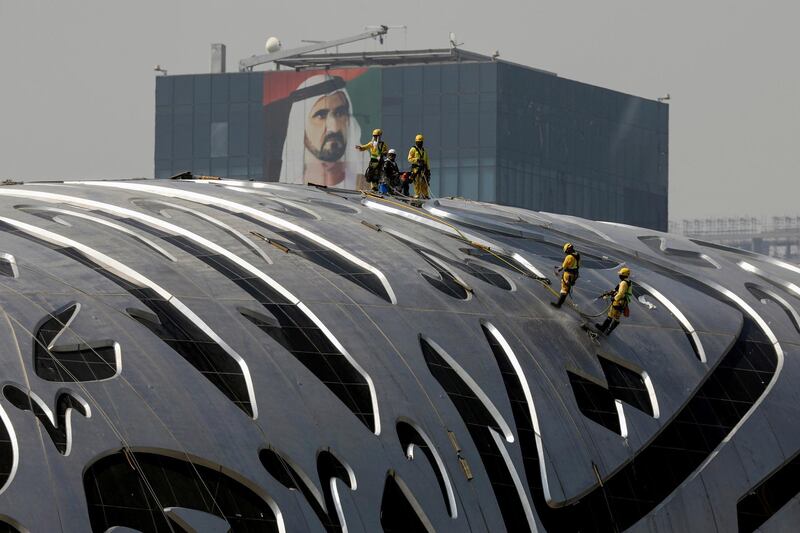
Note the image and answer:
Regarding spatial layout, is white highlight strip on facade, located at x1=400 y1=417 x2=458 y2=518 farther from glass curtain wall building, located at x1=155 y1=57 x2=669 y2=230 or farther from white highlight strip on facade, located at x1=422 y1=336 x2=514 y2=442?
glass curtain wall building, located at x1=155 y1=57 x2=669 y2=230

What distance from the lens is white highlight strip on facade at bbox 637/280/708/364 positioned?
67.8 meters

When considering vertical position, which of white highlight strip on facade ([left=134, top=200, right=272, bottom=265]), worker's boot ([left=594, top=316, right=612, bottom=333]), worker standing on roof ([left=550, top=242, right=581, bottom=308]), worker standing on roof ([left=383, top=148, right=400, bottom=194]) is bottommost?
worker's boot ([left=594, top=316, right=612, bottom=333])

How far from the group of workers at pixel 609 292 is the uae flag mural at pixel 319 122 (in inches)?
4759

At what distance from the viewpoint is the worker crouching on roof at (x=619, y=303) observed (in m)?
66.2

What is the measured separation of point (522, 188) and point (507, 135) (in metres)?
5.07

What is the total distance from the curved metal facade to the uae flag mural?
382 feet

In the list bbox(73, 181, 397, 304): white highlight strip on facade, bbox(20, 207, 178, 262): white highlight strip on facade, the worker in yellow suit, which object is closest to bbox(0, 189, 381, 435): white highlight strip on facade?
bbox(20, 207, 178, 262): white highlight strip on facade

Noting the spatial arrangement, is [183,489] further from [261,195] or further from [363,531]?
[261,195]

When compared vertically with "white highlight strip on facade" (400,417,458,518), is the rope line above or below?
above

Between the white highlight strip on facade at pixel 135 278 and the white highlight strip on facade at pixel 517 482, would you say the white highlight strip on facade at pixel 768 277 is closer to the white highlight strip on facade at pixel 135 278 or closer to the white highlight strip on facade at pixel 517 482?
the white highlight strip on facade at pixel 517 482

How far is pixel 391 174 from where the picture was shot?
78.9 metres

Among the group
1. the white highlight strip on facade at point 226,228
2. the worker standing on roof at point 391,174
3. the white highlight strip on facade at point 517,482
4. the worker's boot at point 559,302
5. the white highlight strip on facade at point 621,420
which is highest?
the worker standing on roof at point 391,174

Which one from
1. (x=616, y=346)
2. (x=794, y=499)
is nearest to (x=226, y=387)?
(x=616, y=346)

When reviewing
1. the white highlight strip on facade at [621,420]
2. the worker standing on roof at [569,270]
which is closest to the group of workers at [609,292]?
the worker standing on roof at [569,270]
